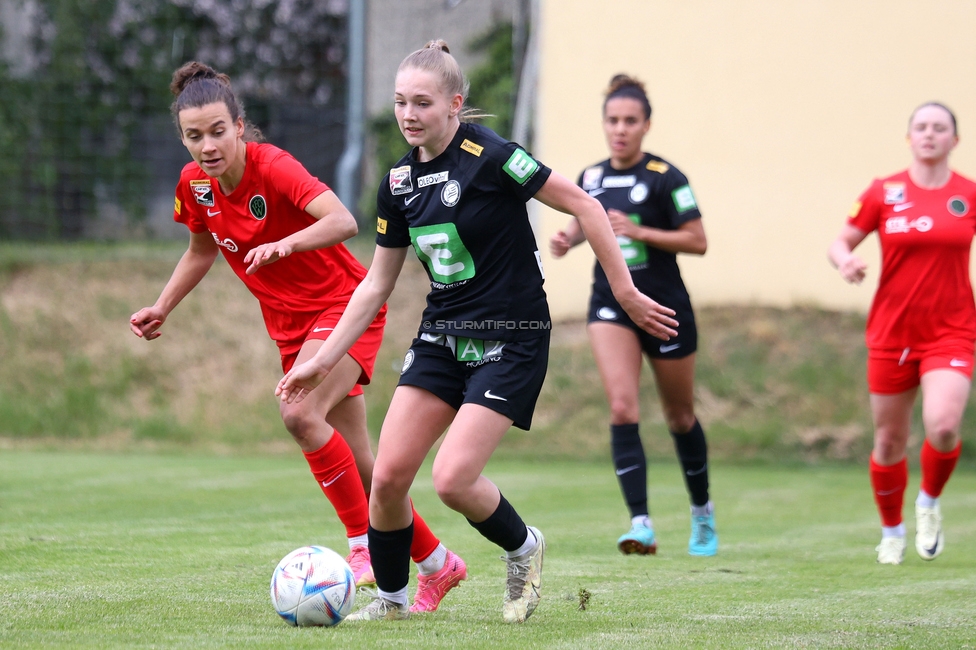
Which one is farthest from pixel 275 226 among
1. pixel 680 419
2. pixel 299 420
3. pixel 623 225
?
pixel 680 419

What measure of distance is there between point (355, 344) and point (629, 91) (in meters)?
2.39

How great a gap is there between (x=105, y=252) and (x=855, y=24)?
9.93 metres

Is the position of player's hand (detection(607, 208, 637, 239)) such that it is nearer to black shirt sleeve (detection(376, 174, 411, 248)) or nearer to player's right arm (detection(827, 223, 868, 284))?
player's right arm (detection(827, 223, 868, 284))

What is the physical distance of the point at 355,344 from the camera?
5020 millimetres

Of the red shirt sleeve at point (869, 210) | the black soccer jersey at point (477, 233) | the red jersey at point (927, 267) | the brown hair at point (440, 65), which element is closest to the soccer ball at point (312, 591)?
the black soccer jersey at point (477, 233)

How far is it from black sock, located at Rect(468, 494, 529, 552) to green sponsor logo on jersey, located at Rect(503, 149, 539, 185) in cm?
109

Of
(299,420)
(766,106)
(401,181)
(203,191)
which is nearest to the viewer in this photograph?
(401,181)

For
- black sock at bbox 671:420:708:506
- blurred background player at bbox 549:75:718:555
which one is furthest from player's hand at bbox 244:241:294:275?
black sock at bbox 671:420:708:506

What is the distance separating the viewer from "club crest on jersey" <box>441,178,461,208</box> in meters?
4.09

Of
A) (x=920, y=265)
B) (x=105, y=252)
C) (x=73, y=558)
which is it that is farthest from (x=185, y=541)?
(x=105, y=252)

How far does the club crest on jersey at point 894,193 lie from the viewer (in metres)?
6.20

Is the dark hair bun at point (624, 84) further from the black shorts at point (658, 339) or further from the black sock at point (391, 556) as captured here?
the black sock at point (391, 556)

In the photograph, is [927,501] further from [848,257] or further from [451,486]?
[451,486]

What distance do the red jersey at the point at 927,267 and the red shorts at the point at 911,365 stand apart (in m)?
0.03
